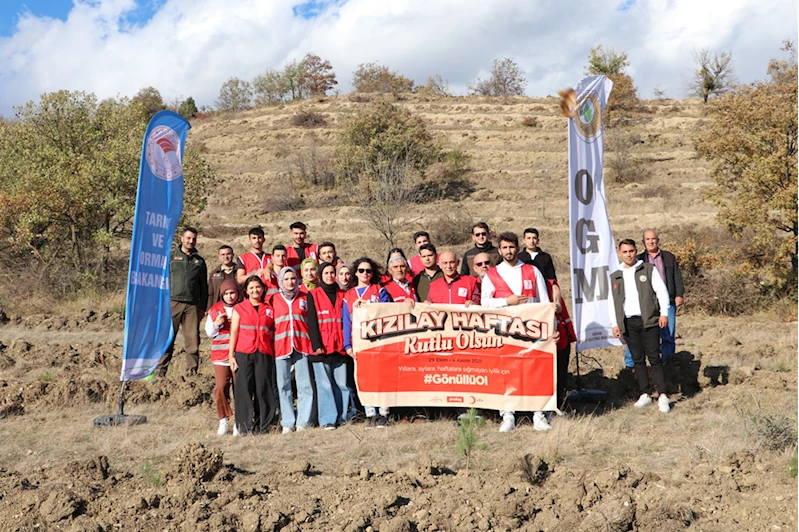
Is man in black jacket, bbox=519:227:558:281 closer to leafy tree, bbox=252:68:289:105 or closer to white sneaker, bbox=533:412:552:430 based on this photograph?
white sneaker, bbox=533:412:552:430

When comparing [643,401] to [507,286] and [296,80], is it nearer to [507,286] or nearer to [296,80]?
[507,286]

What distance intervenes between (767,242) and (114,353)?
44.8ft

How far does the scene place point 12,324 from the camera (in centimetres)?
1645

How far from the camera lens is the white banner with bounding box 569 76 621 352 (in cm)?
800

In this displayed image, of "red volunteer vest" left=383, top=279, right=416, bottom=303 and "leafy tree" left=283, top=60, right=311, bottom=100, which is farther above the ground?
"leafy tree" left=283, top=60, right=311, bottom=100

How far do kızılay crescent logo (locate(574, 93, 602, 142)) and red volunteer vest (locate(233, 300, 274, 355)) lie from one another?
4.15 meters

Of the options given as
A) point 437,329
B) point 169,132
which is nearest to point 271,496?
point 437,329

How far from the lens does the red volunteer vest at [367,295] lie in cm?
769

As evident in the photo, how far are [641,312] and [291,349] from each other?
389cm

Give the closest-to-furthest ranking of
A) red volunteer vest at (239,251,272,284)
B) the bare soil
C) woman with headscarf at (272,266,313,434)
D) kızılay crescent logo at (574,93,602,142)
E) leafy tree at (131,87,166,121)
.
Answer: the bare soil → woman with headscarf at (272,266,313,434) → kızılay crescent logo at (574,93,602,142) → red volunteer vest at (239,251,272,284) → leafy tree at (131,87,166,121)

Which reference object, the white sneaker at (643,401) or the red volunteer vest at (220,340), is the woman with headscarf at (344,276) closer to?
the red volunteer vest at (220,340)

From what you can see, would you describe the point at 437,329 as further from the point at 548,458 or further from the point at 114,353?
the point at 114,353

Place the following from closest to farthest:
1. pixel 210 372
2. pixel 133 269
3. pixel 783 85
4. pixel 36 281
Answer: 1. pixel 133 269
2. pixel 210 372
3. pixel 783 85
4. pixel 36 281

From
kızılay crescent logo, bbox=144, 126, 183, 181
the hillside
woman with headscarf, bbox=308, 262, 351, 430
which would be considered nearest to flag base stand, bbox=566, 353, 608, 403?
woman with headscarf, bbox=308, 262, 351, 430
